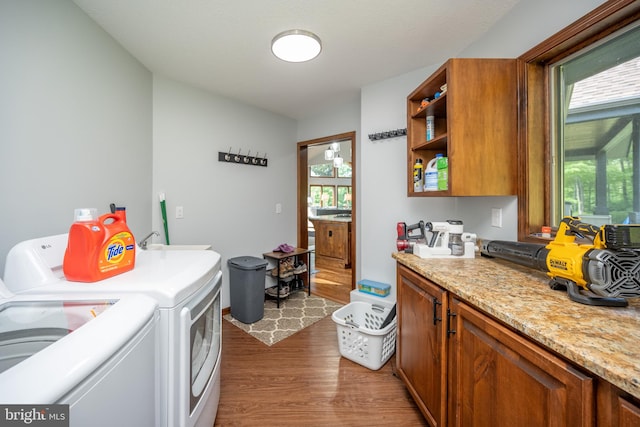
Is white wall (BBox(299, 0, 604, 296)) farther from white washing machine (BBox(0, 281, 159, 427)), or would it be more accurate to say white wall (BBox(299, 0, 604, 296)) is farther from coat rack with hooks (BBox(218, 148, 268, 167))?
white washing machine (BBox(0, 281, 159, 427))

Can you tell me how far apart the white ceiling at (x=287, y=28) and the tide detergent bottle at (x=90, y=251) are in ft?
4.42

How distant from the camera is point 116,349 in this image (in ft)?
2.06

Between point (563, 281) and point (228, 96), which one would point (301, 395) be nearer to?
point (563, 281)

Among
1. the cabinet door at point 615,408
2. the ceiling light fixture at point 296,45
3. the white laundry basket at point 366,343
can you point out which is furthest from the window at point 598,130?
the ceiling light fixture at point 296,45

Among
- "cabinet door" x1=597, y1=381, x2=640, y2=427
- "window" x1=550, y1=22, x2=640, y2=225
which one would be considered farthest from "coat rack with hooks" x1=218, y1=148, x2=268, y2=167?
"cabinet door" x1=597, y1=381, x2=640, y2=427

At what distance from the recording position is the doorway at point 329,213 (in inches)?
134

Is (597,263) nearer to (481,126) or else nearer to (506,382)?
(506,382)

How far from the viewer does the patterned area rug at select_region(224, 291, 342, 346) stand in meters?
2.42

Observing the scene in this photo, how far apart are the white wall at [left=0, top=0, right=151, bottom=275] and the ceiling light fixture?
1153 millimetres

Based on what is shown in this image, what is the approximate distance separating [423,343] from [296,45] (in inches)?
79.9

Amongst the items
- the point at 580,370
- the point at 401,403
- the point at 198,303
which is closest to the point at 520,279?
the point at 580,370

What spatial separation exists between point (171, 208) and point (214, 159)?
674mm

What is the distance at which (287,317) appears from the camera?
2758 mm

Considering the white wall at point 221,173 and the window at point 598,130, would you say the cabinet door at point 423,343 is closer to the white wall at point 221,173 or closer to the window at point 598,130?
the window at point 598,130
